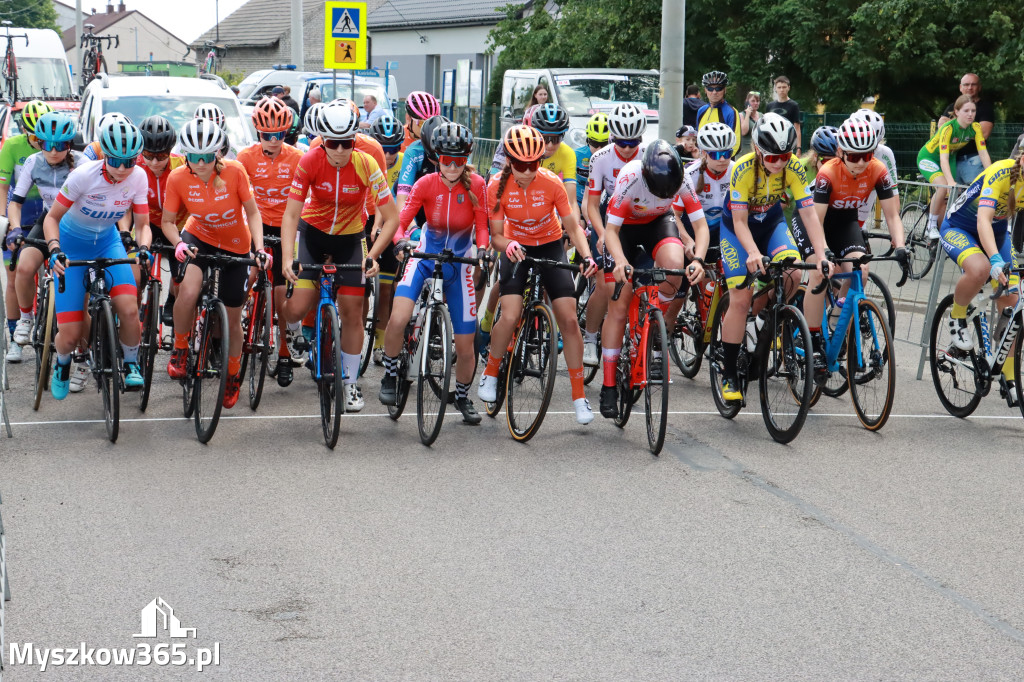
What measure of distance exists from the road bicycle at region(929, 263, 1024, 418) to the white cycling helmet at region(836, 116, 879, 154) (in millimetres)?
1204

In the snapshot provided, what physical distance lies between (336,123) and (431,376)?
5.54 ft

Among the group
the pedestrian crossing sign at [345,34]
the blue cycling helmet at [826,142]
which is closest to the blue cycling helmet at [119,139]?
the blue cycling helmet at [826,142]

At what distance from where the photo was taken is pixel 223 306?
8148 mm

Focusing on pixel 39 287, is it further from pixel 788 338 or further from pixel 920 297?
pixel 920 297

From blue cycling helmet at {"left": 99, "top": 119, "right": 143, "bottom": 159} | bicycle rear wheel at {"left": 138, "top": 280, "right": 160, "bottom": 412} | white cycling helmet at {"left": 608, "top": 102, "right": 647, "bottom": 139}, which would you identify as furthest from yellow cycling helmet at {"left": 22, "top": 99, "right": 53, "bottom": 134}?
white cycling helmet at {"left": 608, "top": 102, "right": 647, "bottom": 139}

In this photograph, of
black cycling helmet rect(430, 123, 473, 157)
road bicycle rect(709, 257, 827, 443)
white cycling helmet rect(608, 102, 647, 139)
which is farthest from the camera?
white cycling helmet rect(608, 102, 647, 139)

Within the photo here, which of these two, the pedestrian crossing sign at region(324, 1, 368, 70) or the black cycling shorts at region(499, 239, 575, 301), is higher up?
the pedestrian crossing sign at region(324, 1, 368, 70)

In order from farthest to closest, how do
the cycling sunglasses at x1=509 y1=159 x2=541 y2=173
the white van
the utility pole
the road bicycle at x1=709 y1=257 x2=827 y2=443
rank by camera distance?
the white van
the utility pole
the cycling sunglasses at x1=509 y1=159 x2=541 y2=173
the road bicycle at x1=709 y1=257 x2=827 y2=443

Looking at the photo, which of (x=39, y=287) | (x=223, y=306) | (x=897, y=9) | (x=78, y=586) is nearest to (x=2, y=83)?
(x=897, y=9)

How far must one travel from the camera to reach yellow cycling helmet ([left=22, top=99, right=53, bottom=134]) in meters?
9.44

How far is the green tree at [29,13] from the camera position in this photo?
104625mm

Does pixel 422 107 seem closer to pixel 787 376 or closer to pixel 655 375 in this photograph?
pixel 655 375

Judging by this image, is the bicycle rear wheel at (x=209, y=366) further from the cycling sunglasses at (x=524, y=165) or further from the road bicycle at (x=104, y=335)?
the cycling sunglasses at (x=524, y=165)

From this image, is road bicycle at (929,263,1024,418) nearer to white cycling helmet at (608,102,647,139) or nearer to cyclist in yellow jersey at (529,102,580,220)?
white cycling helmet at (608,102,647,139)
